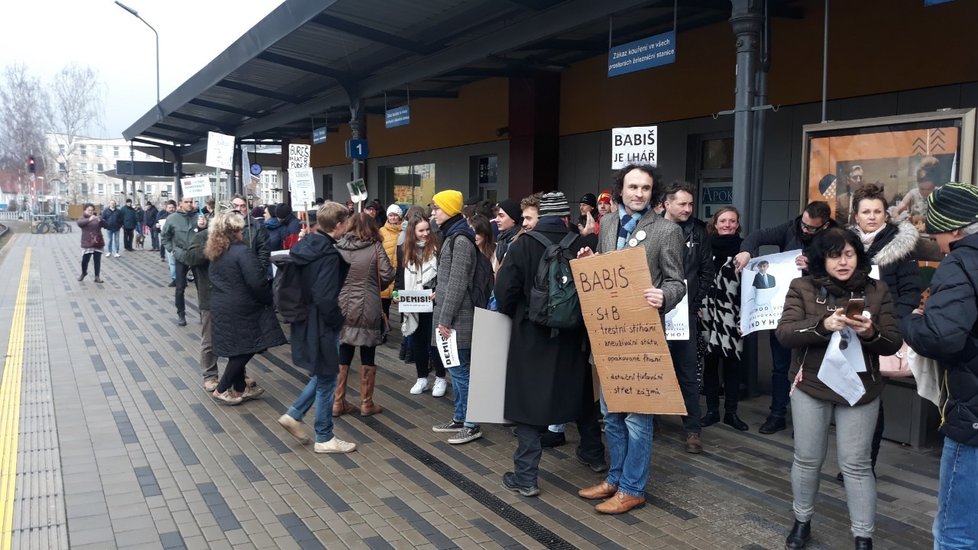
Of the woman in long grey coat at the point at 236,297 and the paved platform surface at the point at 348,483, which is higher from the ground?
the woman in long grey coat at the point at 236,297

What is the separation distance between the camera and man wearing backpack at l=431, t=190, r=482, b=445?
221 inches

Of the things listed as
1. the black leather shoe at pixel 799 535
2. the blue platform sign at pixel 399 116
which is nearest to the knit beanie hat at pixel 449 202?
the black leather shoe at pixel 799 535

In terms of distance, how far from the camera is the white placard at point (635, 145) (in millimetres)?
7457

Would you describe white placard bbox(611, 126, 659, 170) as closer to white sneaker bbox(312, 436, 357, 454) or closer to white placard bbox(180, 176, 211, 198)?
white sneaker bbox(312, 436, 357, 454)

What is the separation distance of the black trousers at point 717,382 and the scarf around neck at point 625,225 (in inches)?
87.6

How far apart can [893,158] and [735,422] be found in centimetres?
248

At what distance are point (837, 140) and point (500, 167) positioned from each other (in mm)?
9705

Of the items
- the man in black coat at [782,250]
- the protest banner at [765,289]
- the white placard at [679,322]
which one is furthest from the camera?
the man in black coat at [782,250]

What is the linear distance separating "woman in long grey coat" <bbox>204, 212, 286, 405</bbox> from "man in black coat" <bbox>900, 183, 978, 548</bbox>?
203 inches

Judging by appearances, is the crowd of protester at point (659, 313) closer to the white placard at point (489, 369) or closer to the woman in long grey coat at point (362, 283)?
the woman in long grey coat at point (362, 283)

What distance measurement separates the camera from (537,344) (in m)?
4.62

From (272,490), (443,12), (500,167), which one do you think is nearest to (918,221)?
(272,490)

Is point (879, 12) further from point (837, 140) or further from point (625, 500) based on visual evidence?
point (625, 500)

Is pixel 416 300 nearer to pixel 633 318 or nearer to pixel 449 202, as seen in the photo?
pixel 449 202
